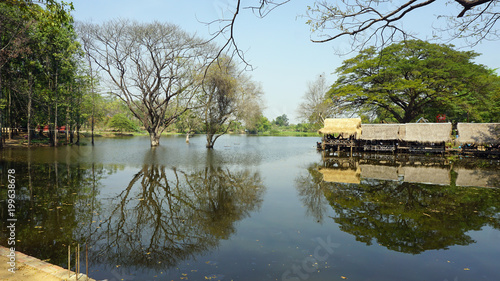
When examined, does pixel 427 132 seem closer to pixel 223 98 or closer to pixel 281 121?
pixel 223 98

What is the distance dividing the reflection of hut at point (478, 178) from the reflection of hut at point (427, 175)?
568 millimetres

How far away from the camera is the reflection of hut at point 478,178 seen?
12.2 m

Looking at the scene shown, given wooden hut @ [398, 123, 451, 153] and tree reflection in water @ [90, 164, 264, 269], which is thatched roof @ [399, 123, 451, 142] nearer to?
wooden hut @ [398, 123, 451, 153]

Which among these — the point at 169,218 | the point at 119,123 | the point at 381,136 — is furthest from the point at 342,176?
the point at 119,123

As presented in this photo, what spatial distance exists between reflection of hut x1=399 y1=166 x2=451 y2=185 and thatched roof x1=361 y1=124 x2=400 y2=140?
10.3 metres

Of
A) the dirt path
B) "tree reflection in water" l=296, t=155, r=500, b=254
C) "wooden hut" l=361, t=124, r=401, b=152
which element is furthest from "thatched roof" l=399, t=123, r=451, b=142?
the dirt path

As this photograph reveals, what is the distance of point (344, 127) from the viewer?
94.9 ft

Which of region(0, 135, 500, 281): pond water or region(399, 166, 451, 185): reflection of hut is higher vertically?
region(399, 166, 451, 185): reflection of hut

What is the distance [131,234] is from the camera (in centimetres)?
617

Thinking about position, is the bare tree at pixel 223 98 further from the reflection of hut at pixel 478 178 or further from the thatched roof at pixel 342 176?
the reflection of hut at pixel 478 178

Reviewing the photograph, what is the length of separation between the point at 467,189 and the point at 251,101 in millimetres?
26047

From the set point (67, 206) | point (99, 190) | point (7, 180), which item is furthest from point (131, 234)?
point (7, 180)

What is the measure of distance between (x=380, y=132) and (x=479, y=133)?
777 cm

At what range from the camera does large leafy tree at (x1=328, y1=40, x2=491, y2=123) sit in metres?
28.2
